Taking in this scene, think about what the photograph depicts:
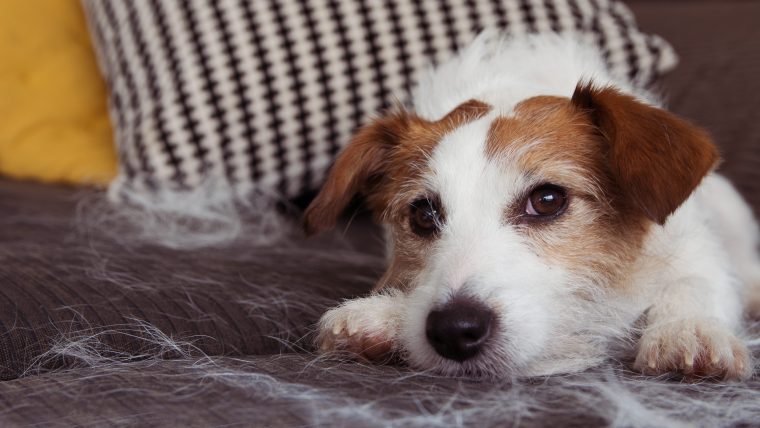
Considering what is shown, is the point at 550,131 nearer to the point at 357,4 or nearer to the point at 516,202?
the point at 516,202

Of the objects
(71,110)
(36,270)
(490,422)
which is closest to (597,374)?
(490,422)

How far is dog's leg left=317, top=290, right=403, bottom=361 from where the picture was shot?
3.54 ft

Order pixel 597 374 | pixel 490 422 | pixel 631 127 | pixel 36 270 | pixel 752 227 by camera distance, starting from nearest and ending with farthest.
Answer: pixel 490 422, pixel 597 374, pixel 631 127, pixel 36 270, pixel 752 227

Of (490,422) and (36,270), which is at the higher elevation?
(36,270)

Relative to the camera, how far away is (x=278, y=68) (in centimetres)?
178

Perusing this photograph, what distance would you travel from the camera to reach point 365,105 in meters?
1.80

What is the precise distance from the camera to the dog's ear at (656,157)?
3.53 ft

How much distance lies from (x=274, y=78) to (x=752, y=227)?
1013 millimetres

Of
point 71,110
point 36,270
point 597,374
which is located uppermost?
point 71,110

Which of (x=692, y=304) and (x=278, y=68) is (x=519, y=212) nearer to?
(x=692, y=304)

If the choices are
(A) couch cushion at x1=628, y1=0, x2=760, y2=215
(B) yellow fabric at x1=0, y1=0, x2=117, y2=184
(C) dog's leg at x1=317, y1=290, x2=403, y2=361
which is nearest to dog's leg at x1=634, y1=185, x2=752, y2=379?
(C) dog's leg at x1=317, y1=290, x2=403, y2=361

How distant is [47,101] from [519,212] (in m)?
1.31

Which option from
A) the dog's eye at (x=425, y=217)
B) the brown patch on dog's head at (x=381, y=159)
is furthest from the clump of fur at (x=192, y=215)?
the dog's eye at (x=425, y=217)

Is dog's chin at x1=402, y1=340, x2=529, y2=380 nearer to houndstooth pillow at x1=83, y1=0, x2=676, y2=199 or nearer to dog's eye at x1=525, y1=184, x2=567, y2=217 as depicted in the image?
dog's eye at x1=525, y1=184, x2=567, y2=217
